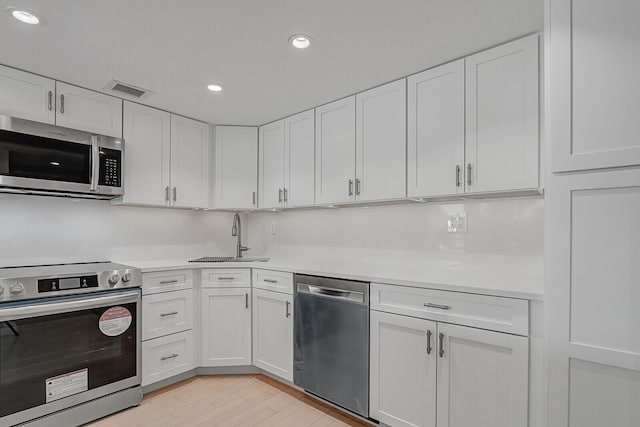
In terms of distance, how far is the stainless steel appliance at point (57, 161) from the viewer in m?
2.07

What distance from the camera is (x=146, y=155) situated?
9.12ft

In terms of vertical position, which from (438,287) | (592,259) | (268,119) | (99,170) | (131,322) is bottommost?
(131,322)

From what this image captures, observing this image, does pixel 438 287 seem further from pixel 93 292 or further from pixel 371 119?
pixel 93 292

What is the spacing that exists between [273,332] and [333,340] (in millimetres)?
623

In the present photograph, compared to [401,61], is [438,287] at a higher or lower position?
lower

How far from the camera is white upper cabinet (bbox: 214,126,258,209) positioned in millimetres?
3227

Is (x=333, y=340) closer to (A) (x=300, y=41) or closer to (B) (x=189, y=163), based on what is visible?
(A) (x=300, y=41)

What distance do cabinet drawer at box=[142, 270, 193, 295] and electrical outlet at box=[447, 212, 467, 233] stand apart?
202 centimetres

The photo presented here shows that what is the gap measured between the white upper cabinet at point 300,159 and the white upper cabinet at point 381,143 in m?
0.48

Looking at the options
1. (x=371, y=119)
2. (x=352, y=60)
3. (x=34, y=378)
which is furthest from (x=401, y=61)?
(x=34, y=378)

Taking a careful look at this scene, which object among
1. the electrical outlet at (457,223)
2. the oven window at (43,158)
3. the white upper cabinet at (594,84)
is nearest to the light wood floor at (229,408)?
the electrical outlet at (457,223)

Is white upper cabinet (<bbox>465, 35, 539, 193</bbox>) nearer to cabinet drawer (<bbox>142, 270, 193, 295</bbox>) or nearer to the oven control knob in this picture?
cabinet drawer (<bbox>142, 270, 193, 295</bbox>)

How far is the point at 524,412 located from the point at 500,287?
1.77 feet

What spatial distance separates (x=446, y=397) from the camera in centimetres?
168
